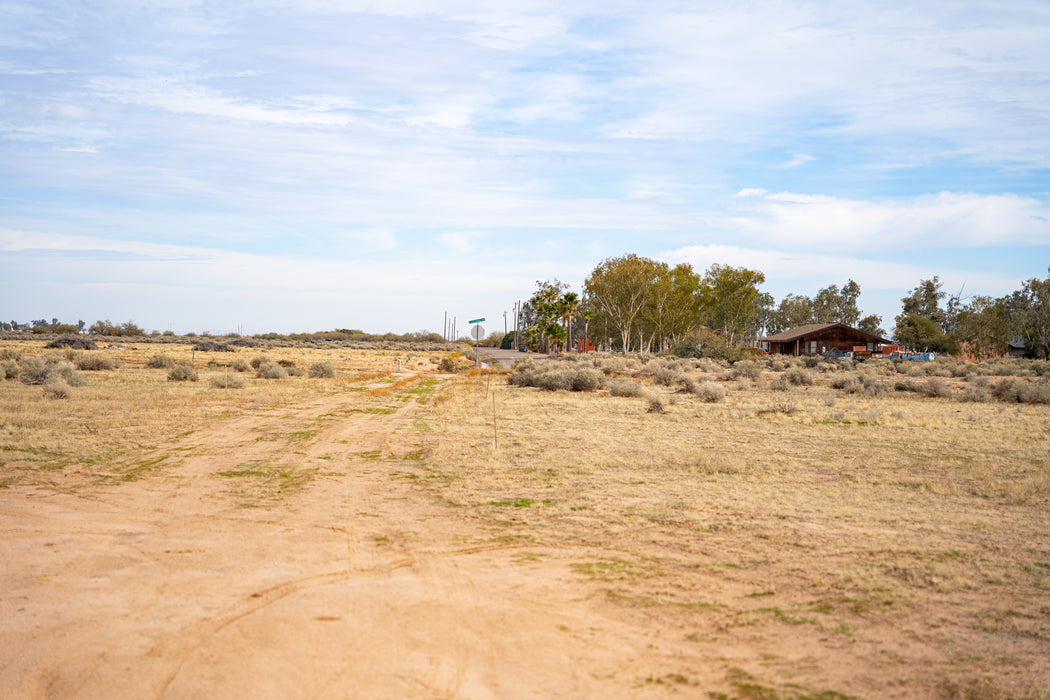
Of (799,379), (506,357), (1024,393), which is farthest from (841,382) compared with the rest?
(506,357)

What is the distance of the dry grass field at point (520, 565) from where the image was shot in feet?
16.2

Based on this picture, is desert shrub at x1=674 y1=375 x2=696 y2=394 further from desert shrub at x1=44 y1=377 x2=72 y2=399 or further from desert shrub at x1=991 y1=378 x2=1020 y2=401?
desert shrub at x1=44 y1=377 x2=72 y2=399

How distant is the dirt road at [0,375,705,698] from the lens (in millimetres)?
4797

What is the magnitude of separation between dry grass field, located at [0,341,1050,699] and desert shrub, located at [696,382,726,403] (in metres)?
9.05

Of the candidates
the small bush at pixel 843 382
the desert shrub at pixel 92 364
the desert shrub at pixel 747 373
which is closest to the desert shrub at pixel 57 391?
the desert shrub at pixel 92 364

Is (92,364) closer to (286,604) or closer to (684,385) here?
(684,385)

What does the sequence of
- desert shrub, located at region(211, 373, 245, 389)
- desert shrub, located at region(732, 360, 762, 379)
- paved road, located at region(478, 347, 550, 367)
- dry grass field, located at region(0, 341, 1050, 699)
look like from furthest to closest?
1. paved road, located at region(478, 347, 550, 367)
2. desert shrub, located at region(732, 360, 762, 379)
3. desert shrub, located at region(211, 373, 245, 389)
4. dry grass field, located at region(0, 341, 1050, 699)

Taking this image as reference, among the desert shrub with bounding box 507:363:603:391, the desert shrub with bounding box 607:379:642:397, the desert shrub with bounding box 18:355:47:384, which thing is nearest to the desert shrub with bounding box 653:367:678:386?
A: the desert shrub with bounding box 507:363:603:391

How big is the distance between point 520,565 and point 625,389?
65.8 feet

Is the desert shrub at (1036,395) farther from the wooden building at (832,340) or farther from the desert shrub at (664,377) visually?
the wooden building at (832,340)

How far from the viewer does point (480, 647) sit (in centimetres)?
530

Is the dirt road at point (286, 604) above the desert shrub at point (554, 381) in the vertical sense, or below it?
below

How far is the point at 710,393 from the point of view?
25359mm

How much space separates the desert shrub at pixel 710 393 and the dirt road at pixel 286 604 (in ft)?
55.9
